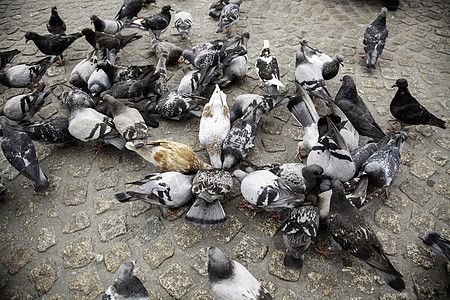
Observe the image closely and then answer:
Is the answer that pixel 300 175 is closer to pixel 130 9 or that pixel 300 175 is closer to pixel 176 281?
pixel 176 281

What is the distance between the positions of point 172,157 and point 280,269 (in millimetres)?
1934

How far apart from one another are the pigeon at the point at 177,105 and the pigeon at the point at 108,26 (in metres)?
3.04

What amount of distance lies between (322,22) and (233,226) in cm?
588

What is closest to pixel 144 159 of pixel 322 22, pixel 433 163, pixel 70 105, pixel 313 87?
pixel 70 105

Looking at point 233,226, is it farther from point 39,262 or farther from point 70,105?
point 70,105

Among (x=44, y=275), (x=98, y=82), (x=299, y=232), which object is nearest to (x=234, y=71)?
(x=98, y=82)

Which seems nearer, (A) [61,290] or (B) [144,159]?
(A) [61,290]

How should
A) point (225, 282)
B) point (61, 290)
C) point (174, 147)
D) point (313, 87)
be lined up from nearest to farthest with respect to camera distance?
1. point (225, 282)
2. point (61, 290)
3. point (174, 147)
4. point (313, 87)

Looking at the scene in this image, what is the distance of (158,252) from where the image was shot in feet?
Answer: 11.0

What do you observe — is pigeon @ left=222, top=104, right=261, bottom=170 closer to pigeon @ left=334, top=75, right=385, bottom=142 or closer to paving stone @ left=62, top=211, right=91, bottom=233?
pigeon @ left=334, top=75, right=385, bottom=142

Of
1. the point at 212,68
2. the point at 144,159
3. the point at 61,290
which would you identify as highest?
the point at 212,68

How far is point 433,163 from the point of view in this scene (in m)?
4.17

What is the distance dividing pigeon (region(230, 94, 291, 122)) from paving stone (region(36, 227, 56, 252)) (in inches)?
117

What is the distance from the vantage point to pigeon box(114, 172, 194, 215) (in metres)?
3.45
